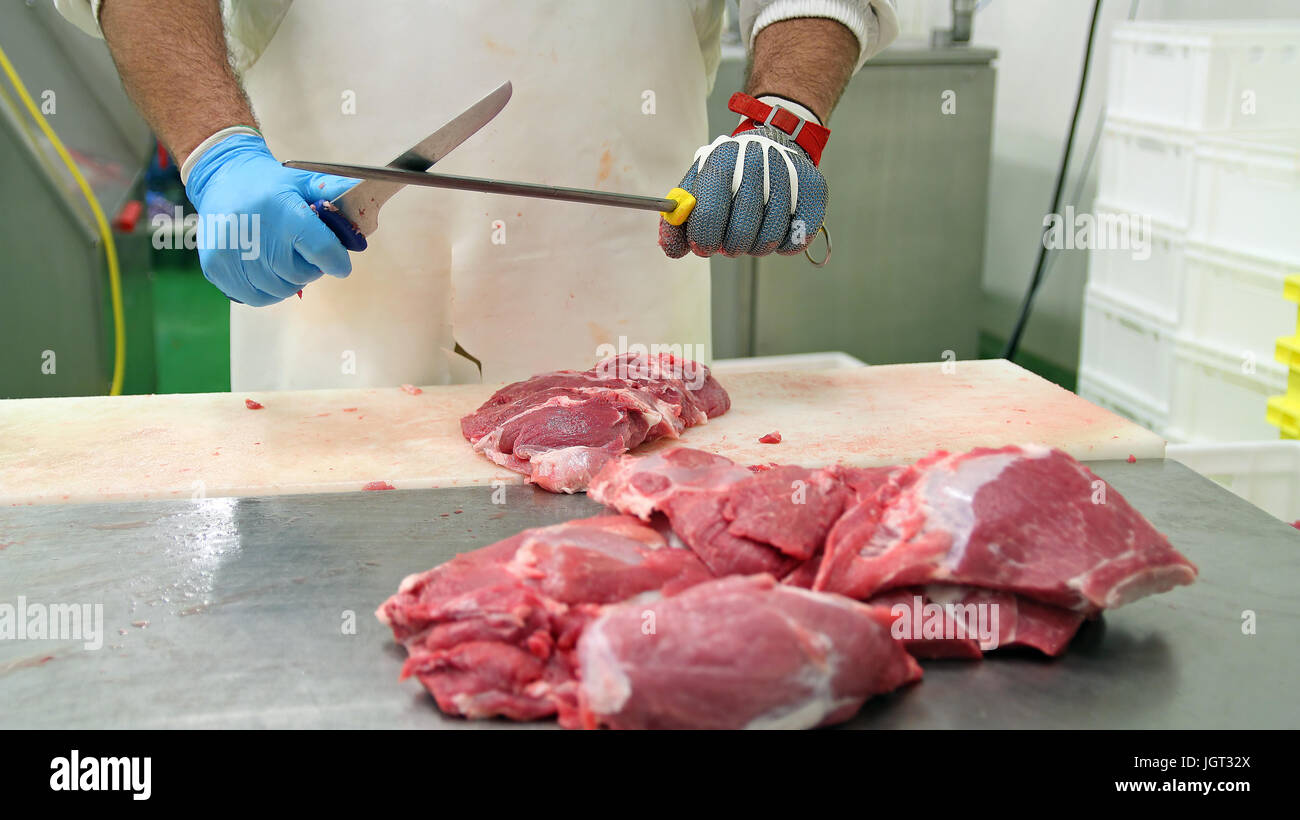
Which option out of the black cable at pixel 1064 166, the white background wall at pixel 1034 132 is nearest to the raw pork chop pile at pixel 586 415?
the black cable at pixel 1064 166

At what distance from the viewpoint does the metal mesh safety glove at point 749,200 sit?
7.01 feet

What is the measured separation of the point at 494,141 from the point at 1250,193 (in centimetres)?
218

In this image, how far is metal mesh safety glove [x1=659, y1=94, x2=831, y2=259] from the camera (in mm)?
2137

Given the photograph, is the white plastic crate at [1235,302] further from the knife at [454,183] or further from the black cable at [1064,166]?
the knife at [454,183]

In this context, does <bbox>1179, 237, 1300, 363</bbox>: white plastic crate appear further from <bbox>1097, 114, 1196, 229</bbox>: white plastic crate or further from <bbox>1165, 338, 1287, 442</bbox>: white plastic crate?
<bbox>1097, 114, 1196, 229</bbox>: white plastic crate

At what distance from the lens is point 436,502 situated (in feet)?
5.98

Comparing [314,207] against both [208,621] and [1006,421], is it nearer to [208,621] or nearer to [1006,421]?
[208,621]

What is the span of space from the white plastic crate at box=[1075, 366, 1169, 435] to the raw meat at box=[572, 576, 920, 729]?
2685 mm

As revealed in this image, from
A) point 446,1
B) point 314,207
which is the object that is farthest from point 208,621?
point 446,1

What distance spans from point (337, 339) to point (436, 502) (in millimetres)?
810

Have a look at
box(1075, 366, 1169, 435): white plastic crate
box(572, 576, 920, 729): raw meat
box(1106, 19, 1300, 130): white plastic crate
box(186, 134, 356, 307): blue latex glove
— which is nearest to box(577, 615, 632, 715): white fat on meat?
box(572, 576, 920, 729): raw meat

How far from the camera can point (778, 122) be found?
7.71 ft

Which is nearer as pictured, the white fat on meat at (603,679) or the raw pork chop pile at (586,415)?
the white fat on meat at (603,679)
